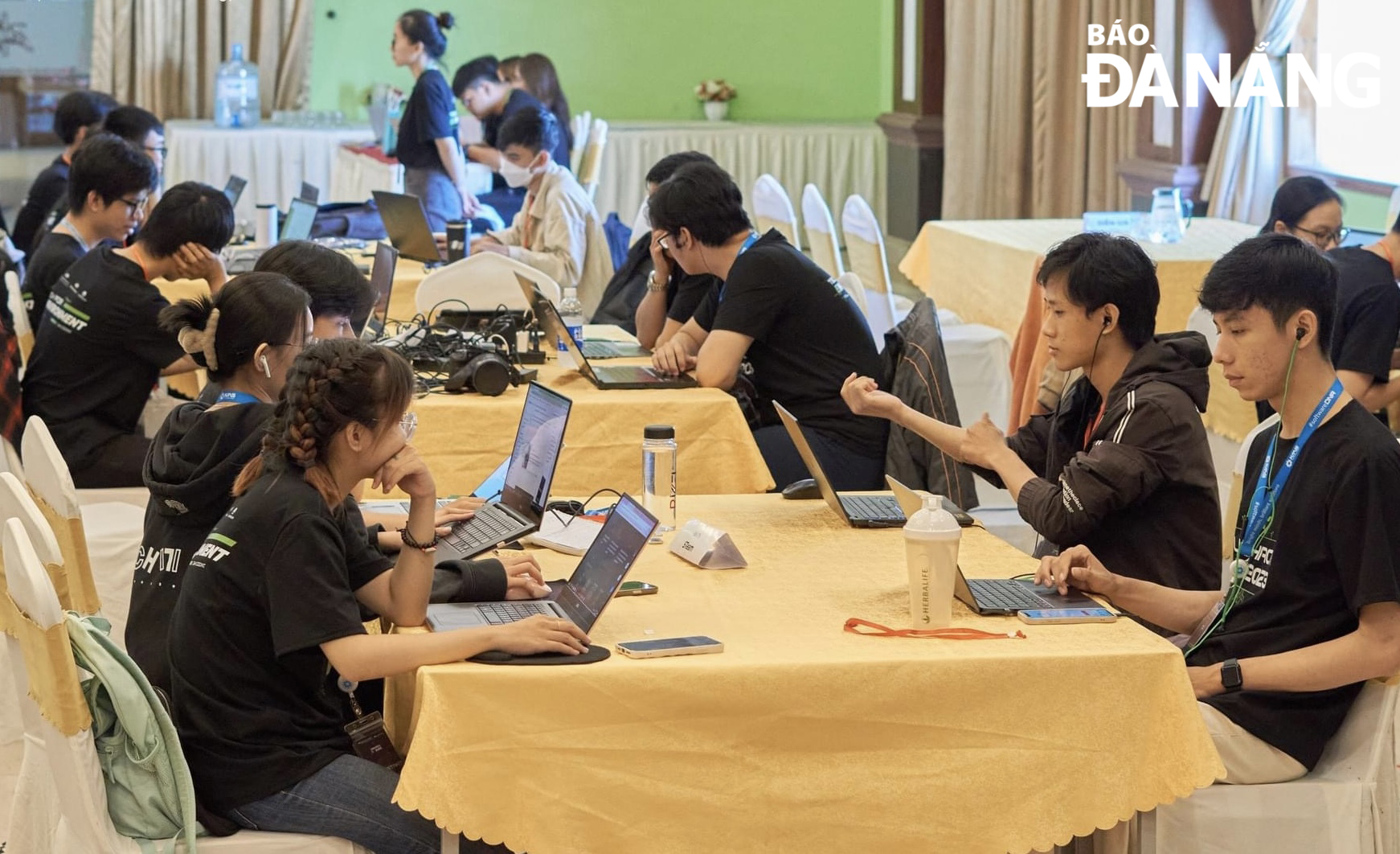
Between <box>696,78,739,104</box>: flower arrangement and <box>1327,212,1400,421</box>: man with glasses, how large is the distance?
725 cm

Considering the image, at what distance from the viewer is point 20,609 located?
1966 millimetres

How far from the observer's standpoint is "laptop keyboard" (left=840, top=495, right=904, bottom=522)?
109 inches

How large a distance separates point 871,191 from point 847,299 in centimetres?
721

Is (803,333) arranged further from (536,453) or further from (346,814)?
(346,814)

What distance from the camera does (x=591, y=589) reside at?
7.24 feet

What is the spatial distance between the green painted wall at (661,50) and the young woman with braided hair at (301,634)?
8.91m

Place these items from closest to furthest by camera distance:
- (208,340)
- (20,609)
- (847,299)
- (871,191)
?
(20,609), (208,340), (847,299), (871,191)

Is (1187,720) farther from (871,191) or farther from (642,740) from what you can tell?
(871,191)

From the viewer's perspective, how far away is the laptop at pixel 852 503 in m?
2.74

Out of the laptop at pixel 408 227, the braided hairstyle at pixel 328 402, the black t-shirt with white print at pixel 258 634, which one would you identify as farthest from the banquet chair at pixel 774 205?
the black t-shirt with white print at pixel 258 634

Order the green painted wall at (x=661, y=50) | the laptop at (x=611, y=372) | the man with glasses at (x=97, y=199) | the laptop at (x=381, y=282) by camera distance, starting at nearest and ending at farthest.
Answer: the laptop at (x=611, y=372) → the man with glasses at (x=97, y=199) → the laptop at (x=381, y=282) → the green painted wall at (x=661, y=50)

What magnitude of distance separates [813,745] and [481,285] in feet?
10.4

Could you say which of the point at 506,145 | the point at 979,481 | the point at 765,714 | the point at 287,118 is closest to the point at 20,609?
the point at 765,714

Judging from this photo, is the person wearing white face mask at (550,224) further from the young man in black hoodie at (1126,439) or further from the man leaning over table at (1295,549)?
the man leaning over table at (1295,549)
